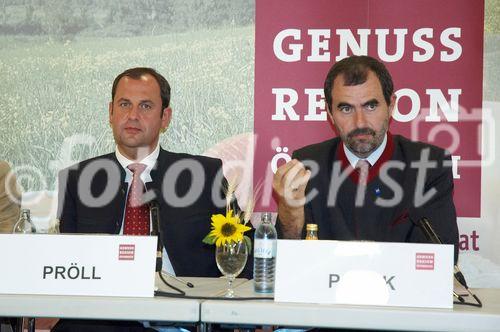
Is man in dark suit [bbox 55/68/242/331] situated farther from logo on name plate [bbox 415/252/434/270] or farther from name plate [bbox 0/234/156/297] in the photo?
logo on name plate [bbox 415/252/434/270]

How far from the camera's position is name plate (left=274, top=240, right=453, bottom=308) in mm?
2152

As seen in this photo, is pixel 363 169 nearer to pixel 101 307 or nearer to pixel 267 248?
pixel 267 248

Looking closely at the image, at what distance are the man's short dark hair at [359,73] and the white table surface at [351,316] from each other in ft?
4.35

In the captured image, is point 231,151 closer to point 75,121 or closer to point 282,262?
point 75,121

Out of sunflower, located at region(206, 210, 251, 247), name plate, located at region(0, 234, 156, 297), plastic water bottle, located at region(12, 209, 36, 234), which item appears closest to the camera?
name plate, located at region(0, 234, 156, 297)

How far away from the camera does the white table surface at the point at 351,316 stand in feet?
6.78

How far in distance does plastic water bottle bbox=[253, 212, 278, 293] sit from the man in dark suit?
89cm

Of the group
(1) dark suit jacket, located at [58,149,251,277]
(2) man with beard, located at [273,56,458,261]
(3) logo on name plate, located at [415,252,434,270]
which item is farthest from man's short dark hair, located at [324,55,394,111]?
(3) logo on name plate, located at [415,252,434,270]

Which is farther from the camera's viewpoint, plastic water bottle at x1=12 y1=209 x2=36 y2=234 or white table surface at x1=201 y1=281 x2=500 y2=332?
plastic water bottle at x1=12 y1=209 x2=36 y2=234

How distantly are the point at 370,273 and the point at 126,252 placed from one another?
28.9 inches

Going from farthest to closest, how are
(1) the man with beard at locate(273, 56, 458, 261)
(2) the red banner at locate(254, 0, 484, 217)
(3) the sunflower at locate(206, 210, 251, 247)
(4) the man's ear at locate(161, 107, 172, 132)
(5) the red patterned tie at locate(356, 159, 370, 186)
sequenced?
(2) the red banner at locate(254, 0, 484, 217) < (4) the man's ear at locate(161, 107, 172, 132) < (5) the red patterned tie at locate(356, 159, 370, 186) < (1) the man with beard at locate(273, 56, 458, 261) < (3) the sunflower at locate(206, 210, 251, 247)

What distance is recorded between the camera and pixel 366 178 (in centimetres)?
313

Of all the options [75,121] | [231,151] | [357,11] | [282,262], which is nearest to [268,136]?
[231,151]

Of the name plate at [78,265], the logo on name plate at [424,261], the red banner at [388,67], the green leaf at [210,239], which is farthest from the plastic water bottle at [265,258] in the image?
the red banner at [388,67]
